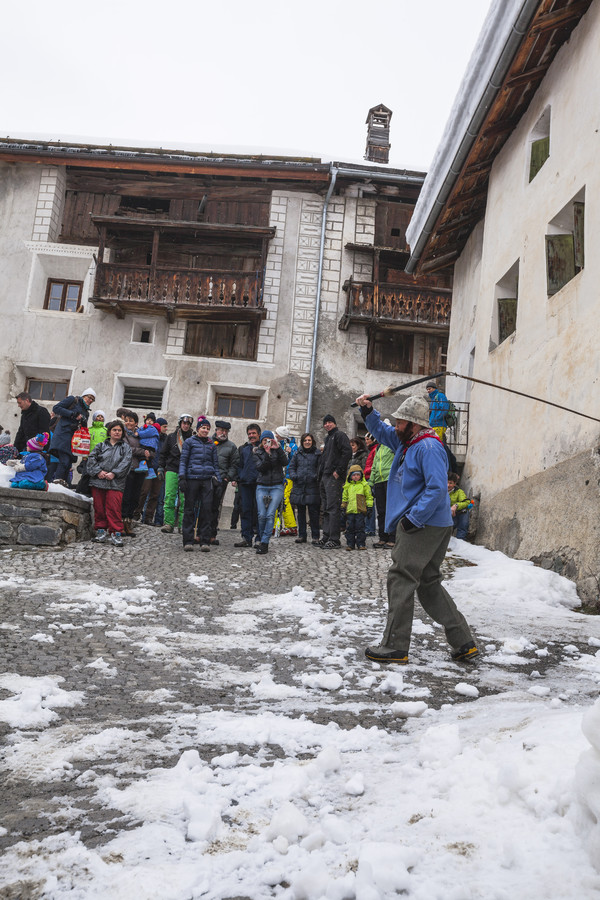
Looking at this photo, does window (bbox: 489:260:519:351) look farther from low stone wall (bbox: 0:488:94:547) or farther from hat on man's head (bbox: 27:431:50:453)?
hat on man's head (bbox: 27:431:50:453)

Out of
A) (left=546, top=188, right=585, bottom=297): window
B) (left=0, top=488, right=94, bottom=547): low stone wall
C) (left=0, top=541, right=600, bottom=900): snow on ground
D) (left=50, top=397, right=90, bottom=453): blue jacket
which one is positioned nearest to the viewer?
(left=0, top=541, right=600, bottom=900): snow on ground

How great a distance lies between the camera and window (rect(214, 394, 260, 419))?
70.9 ft

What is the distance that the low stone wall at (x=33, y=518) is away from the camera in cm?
978

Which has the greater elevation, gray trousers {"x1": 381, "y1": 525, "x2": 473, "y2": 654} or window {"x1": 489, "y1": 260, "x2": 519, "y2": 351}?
window {"x1": 489, "y1": 260, "x2": 519, "y2": 351}

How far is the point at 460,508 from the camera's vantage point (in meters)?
11.1

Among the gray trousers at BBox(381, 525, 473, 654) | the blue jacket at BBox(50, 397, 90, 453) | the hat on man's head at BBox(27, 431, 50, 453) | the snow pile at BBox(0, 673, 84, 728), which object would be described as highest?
the blue jacket at BBox(50, 397, 90, 453)

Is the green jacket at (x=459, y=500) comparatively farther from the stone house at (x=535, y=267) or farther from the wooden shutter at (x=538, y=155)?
the wooden shutter at (x=538, y=155)

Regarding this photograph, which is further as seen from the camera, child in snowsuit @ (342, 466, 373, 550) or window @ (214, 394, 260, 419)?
window @ (214, 394, 260, 419)

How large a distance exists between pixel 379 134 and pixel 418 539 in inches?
954

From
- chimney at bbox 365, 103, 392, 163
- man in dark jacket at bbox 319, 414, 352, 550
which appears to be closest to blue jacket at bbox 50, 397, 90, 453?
man in dark jacket at bbox 319, 414, 352, 550

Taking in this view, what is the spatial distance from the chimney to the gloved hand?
23.1 metres

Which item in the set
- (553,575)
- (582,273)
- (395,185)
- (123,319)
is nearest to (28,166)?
(123,319)

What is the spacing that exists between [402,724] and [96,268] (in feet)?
66.2

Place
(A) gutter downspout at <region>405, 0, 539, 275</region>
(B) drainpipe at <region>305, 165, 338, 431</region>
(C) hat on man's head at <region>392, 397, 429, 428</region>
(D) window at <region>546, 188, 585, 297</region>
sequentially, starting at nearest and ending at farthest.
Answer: (C) hat on man's head at <region>392, 397, 429, 428</region>
(A) gutter downspout at <region>405, 0, 539, 275</region>
(D) window at <region>546, 188, 585, 297</region>
(B) drainpipe at <region>305, 165, 338, 431</region>
